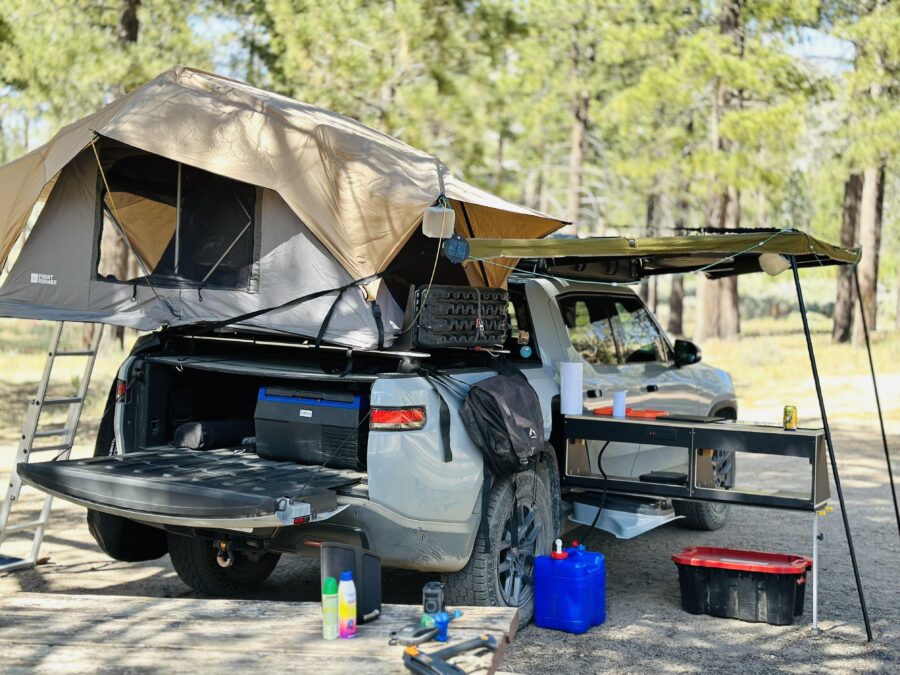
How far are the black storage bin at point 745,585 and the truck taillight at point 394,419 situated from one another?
200 centimetres

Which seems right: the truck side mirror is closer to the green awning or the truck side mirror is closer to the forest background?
the green awning

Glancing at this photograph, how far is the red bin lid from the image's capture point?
19.1ft

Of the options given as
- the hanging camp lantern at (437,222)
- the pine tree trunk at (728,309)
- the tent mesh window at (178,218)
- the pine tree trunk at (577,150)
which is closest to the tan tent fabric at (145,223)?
the tent mesh window at (178,218)

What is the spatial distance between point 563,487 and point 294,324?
2.02 meters

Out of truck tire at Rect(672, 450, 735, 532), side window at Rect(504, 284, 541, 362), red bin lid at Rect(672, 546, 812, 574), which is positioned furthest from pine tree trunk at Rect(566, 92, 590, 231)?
red bin lid at Rect(672, 546, 812, 574)

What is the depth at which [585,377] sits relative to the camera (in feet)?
22.2

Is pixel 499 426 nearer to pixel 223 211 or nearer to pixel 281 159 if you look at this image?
pixel 281 159

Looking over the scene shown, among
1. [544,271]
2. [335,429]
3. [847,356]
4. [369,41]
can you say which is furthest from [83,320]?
[847,356]

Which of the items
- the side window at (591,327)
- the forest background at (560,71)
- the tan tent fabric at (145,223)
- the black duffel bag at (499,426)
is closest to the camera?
the black duffel bag at (499,426)

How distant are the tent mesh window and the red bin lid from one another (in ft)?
9.98

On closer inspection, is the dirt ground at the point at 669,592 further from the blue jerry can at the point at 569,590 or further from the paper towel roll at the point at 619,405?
the paper towel roll at the point at 619,405

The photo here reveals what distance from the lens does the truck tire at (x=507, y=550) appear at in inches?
208

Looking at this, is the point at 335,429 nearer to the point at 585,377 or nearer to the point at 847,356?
the point at 585,377

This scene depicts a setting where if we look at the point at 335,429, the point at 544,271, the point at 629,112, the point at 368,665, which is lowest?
the point at 368,665
